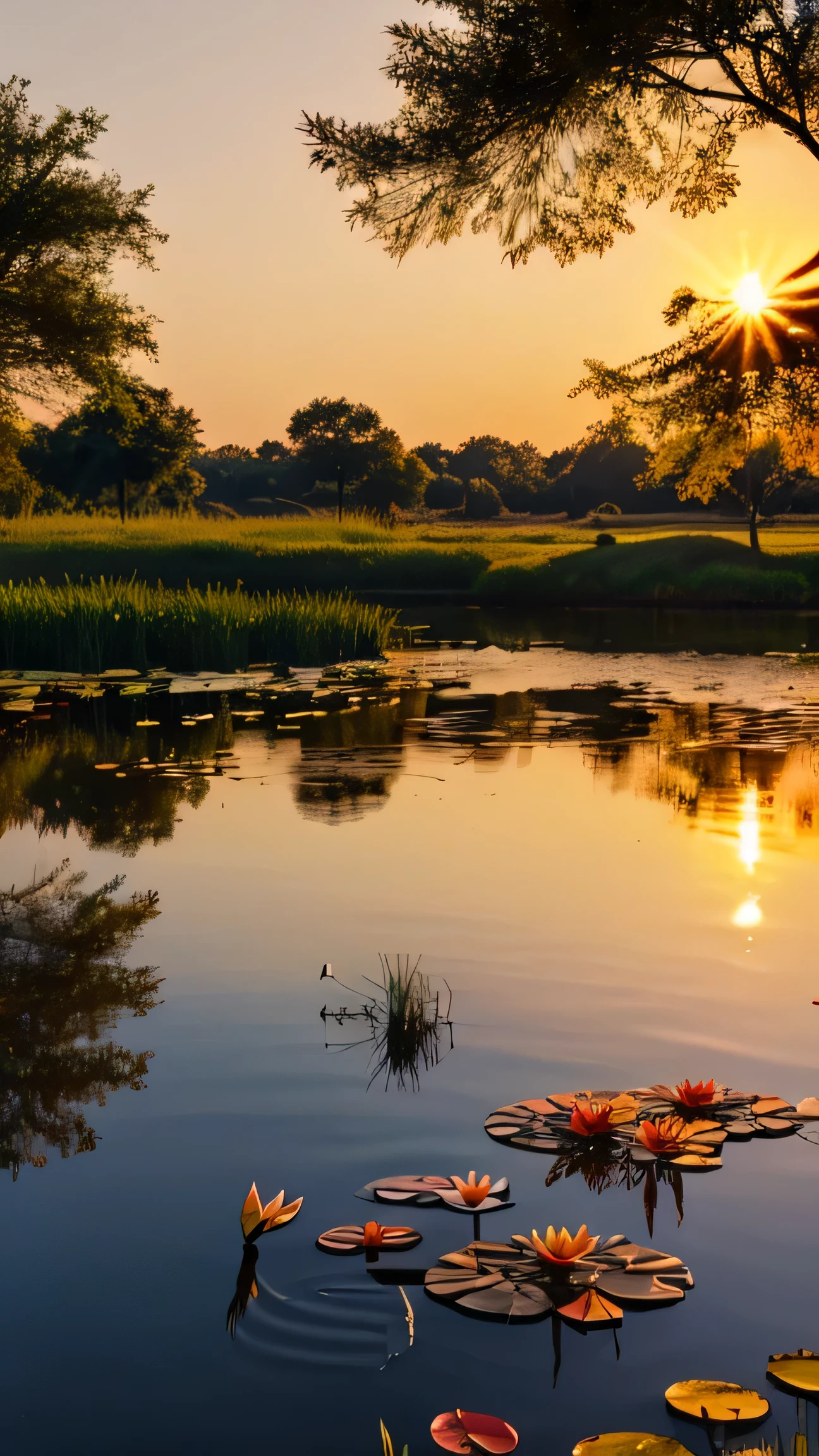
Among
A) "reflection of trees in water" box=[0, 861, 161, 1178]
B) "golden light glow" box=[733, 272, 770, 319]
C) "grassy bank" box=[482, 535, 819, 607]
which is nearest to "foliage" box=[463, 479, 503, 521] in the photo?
"grassy bank" box=[482, 535, 819, 607]

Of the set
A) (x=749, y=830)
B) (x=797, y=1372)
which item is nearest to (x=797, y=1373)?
(x=797, y=1372)

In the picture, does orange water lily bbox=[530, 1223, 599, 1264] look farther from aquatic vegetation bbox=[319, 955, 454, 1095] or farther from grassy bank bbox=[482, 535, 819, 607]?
grassy bank bbox=[482, 535, 819, 607]

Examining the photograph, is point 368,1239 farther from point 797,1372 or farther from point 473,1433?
point 797,1372

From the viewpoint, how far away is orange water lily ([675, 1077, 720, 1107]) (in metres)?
4.20

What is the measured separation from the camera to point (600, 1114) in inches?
157

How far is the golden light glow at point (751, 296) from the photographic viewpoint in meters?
16.5

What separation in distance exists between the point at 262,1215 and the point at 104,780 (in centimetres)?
771

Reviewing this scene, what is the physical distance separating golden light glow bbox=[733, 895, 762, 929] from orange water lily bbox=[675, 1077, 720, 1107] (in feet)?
7.78

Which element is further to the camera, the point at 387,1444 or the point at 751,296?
the point at 751,296

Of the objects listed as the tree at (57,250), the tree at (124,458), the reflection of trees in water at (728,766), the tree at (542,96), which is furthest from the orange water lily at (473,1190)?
the tree at (124,458)

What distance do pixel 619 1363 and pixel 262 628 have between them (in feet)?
61.3

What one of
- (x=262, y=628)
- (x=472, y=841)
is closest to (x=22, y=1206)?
(x=472, y=841)

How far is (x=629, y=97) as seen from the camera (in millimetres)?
14984

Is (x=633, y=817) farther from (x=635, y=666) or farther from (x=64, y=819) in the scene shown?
(x=635, y=666)
